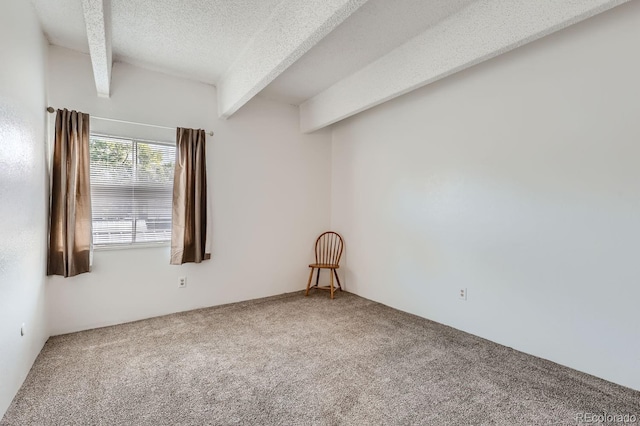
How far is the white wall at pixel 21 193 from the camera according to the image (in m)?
1.75

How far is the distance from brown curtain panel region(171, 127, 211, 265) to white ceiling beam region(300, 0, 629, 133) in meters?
1.71

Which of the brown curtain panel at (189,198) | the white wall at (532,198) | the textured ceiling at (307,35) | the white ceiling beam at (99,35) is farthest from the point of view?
the brown curtain panel at (189,198)

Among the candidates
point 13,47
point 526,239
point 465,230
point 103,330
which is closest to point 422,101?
point 465,230

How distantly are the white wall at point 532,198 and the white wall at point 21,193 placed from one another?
3289 mm

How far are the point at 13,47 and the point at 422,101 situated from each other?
3.33 meters

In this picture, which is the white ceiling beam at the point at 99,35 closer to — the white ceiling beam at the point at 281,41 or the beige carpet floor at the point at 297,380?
the white ceiling beam at the point at 281,41

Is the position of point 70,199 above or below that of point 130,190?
below

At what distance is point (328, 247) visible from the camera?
4.68m

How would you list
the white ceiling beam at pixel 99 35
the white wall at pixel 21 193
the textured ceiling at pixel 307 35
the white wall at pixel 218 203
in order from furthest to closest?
1. the white wall at pixel 218 203
2. the textured ceiling at pixel 307 35
3. the white ceiling beam at pixel 99 35
4. the white wall at pixel 21 193

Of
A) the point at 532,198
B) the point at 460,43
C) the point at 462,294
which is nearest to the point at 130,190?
the point at 460,43

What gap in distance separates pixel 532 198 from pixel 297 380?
2.30 m

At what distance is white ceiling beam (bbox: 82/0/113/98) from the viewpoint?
186cm

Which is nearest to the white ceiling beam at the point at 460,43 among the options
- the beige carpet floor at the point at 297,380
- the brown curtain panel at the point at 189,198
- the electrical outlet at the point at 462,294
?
the brown curtain panel at the point at 189,198
